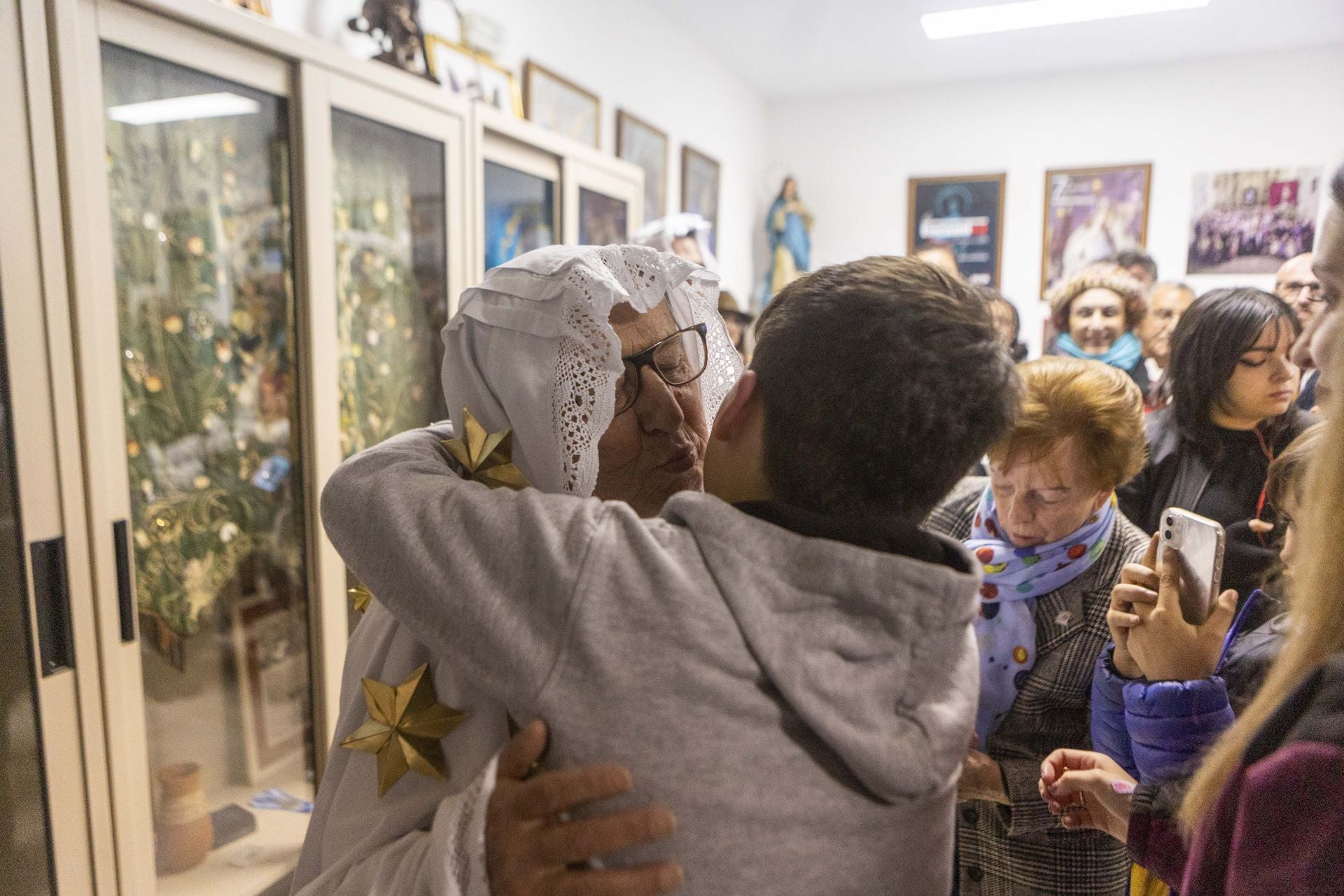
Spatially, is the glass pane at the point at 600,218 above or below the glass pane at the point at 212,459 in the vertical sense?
above

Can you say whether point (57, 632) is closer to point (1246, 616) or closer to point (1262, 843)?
point (1262, 843)

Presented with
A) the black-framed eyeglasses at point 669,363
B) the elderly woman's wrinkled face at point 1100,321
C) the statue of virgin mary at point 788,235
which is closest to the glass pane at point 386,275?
the black-framed eyeglasses at point 669,363

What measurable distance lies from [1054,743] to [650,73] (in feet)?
14.2

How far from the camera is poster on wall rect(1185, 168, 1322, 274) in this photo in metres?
5.33

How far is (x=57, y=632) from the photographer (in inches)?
59.4

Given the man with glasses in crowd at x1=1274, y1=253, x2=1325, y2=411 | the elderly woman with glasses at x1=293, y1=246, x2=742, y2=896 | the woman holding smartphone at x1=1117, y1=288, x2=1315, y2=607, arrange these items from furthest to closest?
1. the man with glasses in crowd at x1=1274, y1=253, x2=1325, y2=411
2. the woman holding smartphone at x1=1117, y1=288, x2=1315, y2=607
3. the elderly woman with glasses at x1=293, y1=246, x2=742, y2=896

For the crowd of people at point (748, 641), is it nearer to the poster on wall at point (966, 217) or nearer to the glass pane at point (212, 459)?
the glass pane at point (212, 459)

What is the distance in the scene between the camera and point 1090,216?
5.83 meters

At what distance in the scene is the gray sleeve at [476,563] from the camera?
71 cm

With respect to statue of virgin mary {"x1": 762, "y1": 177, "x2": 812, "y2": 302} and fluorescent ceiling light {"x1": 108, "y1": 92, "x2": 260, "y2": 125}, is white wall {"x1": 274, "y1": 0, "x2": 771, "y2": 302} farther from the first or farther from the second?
fluorescent ceiling light {"x1": 108, "y1": 92, "x2": 260, "y2": 125}

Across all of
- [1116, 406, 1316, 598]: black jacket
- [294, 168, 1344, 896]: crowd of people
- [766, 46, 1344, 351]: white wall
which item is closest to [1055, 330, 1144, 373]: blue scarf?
[1116, 406, 1316, 598]: black jacket

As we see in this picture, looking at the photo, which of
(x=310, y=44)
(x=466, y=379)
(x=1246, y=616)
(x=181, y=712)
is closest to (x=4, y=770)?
(x=181, y=712)

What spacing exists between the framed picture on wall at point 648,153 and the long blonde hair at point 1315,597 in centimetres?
412

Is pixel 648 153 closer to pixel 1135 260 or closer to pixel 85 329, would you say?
pixel 1135 260
